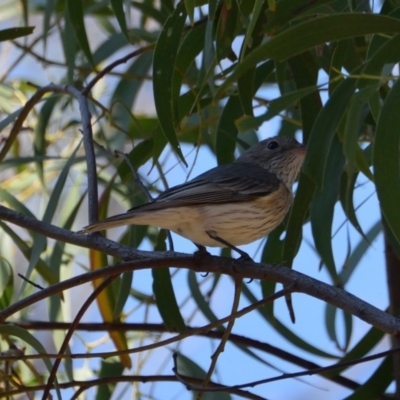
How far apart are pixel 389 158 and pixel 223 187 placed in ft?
4.07

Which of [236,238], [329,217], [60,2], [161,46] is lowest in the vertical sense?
[329,217]

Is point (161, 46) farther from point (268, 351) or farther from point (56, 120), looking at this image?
point (56, 120)

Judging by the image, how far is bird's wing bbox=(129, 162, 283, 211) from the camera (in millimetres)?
2926

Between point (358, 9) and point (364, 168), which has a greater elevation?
point (358, 9)

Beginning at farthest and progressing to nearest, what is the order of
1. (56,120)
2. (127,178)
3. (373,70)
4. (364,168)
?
1. (56,120)
2. (127,178)
3. (364,168)
4. (373,70)

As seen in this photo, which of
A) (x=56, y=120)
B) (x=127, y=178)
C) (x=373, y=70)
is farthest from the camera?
(x=56, y=120)

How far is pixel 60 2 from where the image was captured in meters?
4.23

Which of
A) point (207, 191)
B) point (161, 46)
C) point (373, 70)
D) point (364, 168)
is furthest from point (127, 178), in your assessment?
point (373, 70)

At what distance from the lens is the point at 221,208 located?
3086 mm

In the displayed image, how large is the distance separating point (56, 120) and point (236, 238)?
4.89 feet

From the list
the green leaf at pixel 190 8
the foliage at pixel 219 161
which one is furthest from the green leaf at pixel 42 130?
the green leaf at pixel 190 8

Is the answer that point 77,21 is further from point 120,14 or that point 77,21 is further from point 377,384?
point 377,384

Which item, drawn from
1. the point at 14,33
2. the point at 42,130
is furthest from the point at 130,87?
the point at 14,33

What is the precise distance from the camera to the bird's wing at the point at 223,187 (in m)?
2.93
